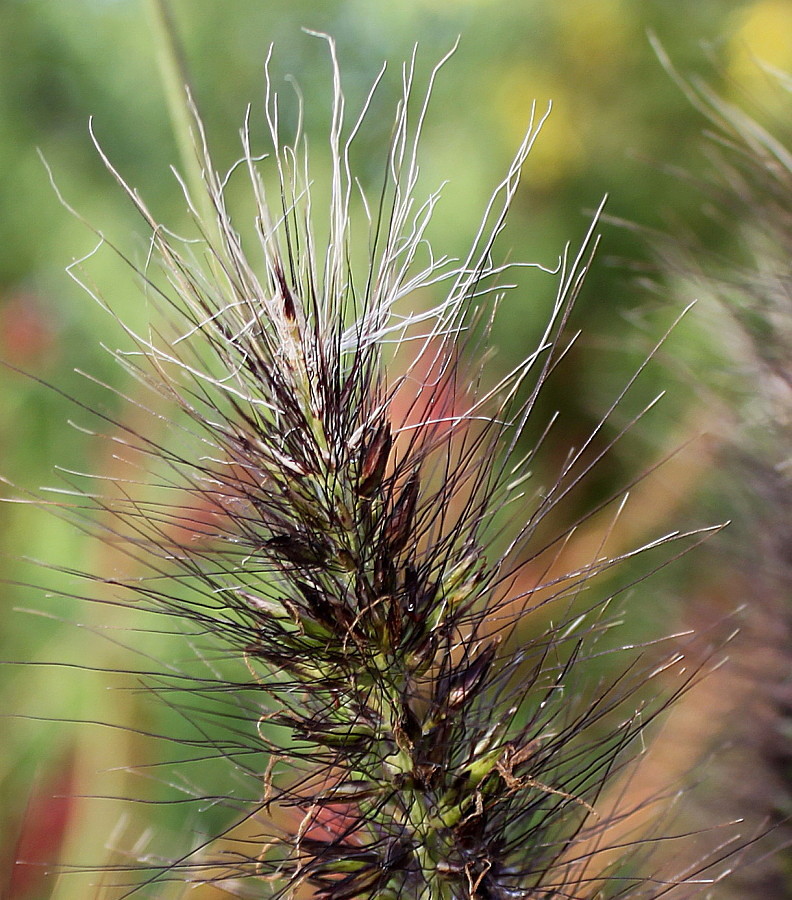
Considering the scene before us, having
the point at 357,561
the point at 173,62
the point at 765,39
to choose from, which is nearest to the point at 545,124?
the point at 765,39

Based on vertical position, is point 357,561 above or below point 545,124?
below

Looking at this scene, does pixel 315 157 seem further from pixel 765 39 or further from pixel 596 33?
pixel 765 39

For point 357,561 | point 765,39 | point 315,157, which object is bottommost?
point 357,561

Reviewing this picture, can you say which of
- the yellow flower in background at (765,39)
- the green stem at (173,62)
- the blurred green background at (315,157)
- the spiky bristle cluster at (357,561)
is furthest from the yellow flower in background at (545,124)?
the spiky bristle cluster at (357,561)

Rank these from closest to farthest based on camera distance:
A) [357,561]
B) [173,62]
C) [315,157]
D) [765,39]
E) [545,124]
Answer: [357,561], [173,62], [765,39], [545,124], [315,157]

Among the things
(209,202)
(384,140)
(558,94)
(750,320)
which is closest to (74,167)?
(384,140)

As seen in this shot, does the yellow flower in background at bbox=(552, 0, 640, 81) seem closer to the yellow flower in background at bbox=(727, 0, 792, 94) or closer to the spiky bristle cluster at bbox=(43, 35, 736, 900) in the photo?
the yellow flower in background at bbox=(727, 0, 792, 94)

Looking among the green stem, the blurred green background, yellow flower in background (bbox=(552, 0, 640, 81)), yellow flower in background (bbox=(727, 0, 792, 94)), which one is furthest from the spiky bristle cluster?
yellow flower in background (bbox=(552, 0, 640, 81))
